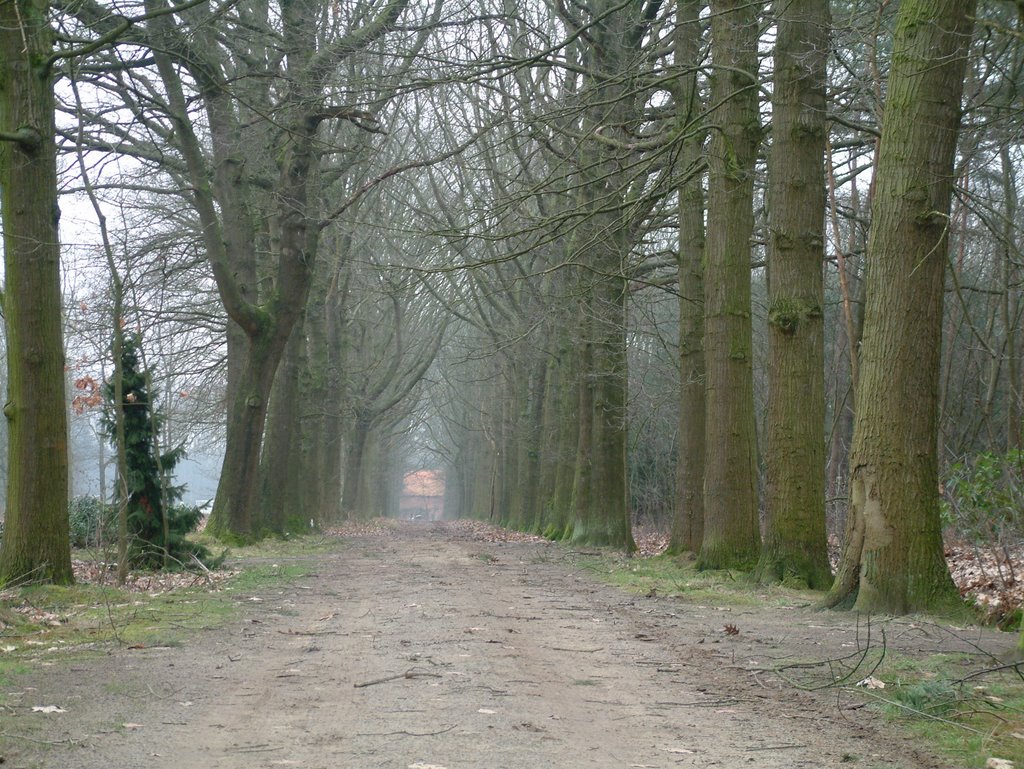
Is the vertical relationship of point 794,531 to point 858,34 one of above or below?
below

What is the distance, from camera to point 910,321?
8969mm

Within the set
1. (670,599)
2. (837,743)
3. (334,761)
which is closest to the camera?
→ (334,761)

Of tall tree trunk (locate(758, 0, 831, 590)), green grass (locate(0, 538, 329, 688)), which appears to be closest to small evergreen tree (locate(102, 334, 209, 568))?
green grass (locate(0, 538, 329, 688))

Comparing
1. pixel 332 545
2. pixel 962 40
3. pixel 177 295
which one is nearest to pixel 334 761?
pixel 962 40

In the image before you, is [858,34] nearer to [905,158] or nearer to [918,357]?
[905,158]

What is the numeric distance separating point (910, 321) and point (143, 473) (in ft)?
29.8

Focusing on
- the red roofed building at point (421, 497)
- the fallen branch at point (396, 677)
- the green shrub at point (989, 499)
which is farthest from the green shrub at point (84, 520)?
the red roofed building at point (421, 497)

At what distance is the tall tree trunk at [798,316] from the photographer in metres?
11.9

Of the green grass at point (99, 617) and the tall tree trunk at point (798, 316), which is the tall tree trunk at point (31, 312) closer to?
the green grass at point (99, 617)

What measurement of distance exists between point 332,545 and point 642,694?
19157 millimetres

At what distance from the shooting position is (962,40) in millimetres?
8859

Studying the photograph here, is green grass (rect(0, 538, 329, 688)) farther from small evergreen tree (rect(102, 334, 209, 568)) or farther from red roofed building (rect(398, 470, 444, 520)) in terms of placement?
red roofed building (rect(398, 470, 444, 520))

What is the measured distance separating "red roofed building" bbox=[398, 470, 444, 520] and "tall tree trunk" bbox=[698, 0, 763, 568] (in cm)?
12487

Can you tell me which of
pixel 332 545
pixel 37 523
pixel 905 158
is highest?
pixel 905 158
